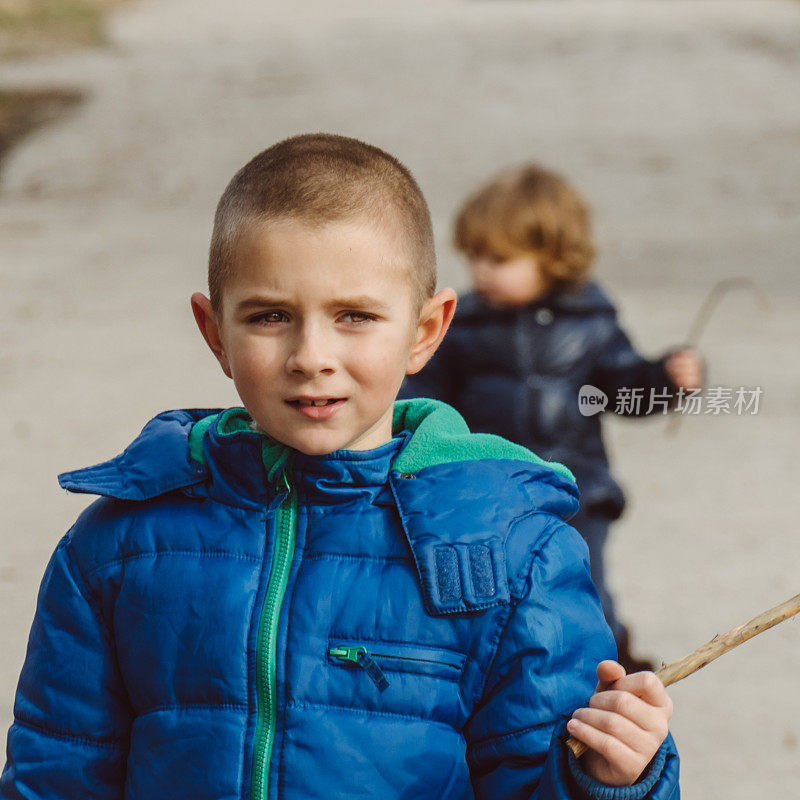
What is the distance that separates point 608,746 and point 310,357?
22.5 inches

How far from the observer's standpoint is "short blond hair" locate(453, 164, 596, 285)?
11.6 feet

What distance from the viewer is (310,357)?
1.56m

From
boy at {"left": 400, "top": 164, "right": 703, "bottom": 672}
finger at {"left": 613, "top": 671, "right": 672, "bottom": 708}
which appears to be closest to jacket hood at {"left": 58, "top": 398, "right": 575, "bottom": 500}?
finger at {"left": 613, "top": 671, "right": 672, "bottom": 708}

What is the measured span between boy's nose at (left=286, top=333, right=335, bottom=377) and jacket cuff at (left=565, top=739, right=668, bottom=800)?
21.5 inches

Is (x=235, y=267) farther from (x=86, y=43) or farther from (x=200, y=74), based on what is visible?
(x=86, y=43)

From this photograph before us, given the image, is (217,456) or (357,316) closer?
(357,316)

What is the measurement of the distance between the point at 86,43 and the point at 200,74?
8.25 feet

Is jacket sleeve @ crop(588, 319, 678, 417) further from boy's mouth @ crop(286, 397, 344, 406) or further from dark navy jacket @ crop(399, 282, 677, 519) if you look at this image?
boy's mouth @ crop(286, 397, 344, 406)

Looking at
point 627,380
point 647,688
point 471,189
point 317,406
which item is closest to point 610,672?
point 647,688

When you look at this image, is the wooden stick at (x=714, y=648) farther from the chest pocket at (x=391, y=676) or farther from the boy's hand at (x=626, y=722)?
the chest pocket at (x=391, y=676)

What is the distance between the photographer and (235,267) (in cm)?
163

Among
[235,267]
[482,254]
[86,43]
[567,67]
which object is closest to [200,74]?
[86,43]

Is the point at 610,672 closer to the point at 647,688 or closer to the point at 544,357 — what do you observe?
the point at 647,688

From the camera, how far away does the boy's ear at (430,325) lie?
1.75m
